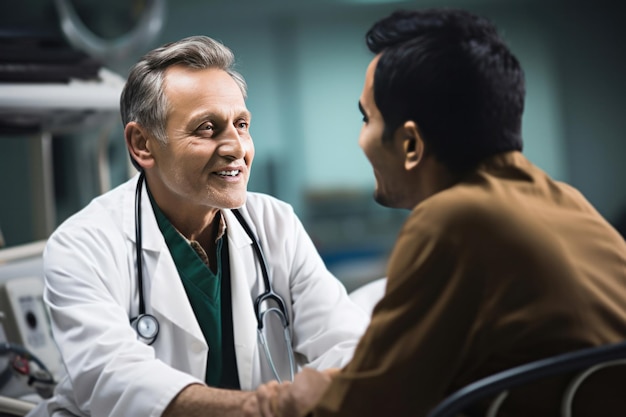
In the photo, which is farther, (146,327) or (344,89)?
(344,89)

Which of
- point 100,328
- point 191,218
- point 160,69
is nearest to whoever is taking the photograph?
point 100,328

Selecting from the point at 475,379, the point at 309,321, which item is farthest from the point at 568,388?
the point at 309,321

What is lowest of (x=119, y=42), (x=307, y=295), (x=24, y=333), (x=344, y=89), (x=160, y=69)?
(x=344, y=89)

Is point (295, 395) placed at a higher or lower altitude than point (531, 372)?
lower

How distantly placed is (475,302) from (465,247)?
0.07 metres

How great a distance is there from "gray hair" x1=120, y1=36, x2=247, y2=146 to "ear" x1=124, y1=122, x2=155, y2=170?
1 centimetres

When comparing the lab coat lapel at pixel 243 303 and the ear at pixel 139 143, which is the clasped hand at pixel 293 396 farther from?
the ear at pixel 139 143

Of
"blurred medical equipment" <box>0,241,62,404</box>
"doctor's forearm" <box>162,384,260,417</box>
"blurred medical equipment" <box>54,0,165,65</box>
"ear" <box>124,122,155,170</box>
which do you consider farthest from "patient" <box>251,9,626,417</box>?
"blurred medical equipment" <box>54,0,165,65</box>

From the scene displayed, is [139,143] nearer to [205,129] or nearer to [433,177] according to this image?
[205,129]

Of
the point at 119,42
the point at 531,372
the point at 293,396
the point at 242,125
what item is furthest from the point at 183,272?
the point at 119,42

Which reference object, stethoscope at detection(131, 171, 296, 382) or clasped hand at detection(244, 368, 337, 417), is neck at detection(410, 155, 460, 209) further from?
stethoscope at detection(131, 171, 296, 382)

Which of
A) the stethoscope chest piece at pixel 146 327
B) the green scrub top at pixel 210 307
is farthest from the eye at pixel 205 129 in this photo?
the stethoscope chest piece at pixel 146 327

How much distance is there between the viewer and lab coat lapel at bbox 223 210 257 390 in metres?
1.49

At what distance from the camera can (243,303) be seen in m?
1.51
